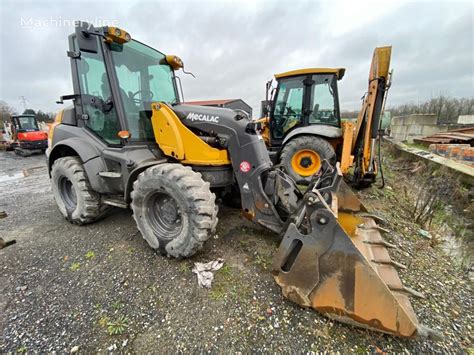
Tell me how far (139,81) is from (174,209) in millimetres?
1896

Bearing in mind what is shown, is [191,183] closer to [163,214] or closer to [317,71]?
[163,214]

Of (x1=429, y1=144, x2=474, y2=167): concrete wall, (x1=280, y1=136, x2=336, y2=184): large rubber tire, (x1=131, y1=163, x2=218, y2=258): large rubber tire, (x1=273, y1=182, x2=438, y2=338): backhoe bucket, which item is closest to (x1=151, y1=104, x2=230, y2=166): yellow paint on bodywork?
(x1=131, y1=163, x2=218, y2=258): large rubber tire

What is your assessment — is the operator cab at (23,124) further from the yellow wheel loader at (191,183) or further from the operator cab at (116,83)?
the operator cab at (116,83)

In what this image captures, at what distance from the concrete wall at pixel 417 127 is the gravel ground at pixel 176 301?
15.1 m

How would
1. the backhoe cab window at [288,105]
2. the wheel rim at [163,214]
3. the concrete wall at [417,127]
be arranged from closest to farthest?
the wheel rim at [163,214], the backhoe cab window at [288,105], the concrete wall at [417,127]

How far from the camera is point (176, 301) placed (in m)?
1.97

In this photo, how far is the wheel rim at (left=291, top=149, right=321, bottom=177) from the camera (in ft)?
16.2

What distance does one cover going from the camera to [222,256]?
254 cm

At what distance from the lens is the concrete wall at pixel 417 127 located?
14.0 meters

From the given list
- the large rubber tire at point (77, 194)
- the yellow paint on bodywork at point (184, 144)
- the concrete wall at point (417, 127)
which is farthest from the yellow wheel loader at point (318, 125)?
the concrete wall at point (417, 127)

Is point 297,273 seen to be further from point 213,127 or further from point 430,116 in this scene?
point 430,116

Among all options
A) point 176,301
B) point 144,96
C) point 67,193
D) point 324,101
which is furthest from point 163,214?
point 324,101

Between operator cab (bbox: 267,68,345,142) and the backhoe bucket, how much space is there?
13.4 ft

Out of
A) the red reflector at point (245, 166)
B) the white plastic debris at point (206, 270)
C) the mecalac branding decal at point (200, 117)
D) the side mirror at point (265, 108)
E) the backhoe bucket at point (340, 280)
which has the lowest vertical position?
the white plastic debris at point (206, 270)
